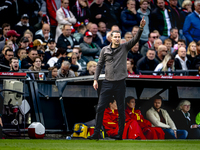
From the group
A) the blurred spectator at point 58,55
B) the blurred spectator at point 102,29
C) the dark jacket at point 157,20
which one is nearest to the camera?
the blurred spectator at point 58,55

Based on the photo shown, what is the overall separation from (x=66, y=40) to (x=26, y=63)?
7.80 ft

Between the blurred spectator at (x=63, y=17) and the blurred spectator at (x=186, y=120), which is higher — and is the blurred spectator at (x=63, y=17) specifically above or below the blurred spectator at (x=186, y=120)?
above

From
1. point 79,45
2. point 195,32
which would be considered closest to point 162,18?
point 195,32

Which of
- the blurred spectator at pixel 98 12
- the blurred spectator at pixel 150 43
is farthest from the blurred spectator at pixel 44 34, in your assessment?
the blurred spectator at pixel 150 43

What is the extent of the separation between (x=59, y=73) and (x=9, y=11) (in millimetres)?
4009

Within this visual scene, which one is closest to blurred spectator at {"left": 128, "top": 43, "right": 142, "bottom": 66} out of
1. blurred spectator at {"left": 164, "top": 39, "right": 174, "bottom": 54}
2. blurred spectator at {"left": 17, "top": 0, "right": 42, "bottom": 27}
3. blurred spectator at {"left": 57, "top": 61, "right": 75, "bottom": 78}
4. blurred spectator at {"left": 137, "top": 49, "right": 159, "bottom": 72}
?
blurred spectator at {"left": 137, "top": 49, "right": 159, "bottom": 72}

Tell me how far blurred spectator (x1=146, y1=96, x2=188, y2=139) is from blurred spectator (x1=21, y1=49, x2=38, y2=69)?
356cm

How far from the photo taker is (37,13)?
12.8 m

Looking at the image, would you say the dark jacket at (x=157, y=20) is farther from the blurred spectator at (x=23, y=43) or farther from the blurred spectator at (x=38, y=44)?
the blurred spectator at (x=23, y=43)

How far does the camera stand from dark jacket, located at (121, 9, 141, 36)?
13.4 meters

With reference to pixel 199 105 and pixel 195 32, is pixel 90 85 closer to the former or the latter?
pixel 199 105

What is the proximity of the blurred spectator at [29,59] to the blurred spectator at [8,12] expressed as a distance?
8.51ft

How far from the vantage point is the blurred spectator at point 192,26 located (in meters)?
14.1

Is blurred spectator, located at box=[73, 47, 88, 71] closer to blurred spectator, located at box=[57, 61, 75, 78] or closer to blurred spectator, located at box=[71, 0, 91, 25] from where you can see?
blurred spectator, located at box=[57, 61, 75, 78]
